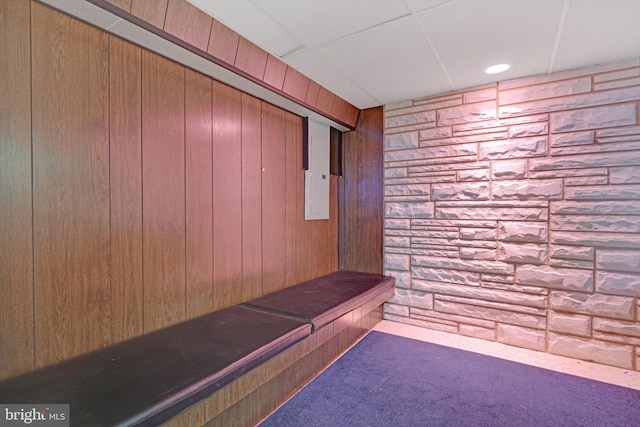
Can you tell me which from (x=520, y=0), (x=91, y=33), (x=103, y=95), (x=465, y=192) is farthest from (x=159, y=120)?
(x=465, y=192)

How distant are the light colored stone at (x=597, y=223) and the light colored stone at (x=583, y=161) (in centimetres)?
38

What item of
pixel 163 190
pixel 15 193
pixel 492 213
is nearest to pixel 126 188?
pixel 163 190

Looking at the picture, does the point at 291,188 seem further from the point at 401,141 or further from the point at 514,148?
the point at 514,148

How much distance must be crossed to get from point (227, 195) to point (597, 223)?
273cm

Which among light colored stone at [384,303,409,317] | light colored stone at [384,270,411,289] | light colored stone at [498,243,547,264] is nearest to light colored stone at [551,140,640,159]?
light colored stone at [498,243,547,264]

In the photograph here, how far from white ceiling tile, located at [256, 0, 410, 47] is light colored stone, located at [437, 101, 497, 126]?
1.37 meters

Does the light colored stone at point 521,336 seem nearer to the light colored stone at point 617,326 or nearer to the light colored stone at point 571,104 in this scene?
the light colored stone at point 617,326

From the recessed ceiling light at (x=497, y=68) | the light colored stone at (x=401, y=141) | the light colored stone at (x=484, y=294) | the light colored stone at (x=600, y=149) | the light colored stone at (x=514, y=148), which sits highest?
the recessed ceiling light at (x=497, y=68)

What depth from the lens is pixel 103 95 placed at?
4.72 feet

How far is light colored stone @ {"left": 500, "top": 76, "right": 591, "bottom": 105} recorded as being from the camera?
227cm

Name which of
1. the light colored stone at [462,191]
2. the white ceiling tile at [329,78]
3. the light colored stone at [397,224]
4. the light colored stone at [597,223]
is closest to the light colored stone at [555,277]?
the light colored stone at [597,223]

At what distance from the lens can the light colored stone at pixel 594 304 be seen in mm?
2129

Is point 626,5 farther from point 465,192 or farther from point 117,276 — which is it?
point 117,276

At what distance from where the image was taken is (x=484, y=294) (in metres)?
2.64
